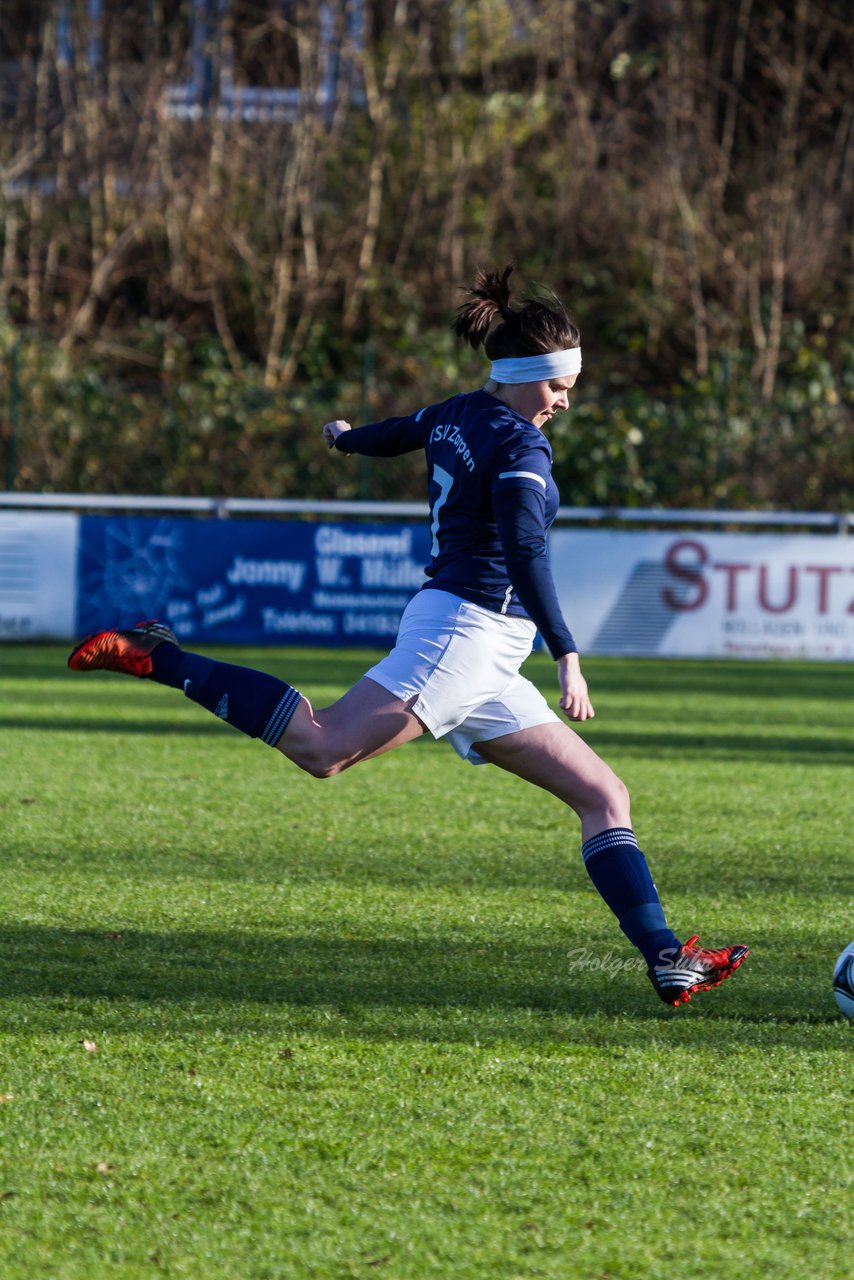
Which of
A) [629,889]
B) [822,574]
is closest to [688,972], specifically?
[629,889]

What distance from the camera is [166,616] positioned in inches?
599

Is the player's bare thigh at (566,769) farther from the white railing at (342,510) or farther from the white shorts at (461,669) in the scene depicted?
the white railing at (342,510)

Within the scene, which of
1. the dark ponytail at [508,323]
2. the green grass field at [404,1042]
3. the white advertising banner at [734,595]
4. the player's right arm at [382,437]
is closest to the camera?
the green grass field at [404,1042]

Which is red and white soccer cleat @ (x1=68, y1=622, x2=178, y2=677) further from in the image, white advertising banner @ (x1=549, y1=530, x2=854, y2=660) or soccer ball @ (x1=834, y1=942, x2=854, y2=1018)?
white advertising banner @ (x1=549, y1=530, x2=854, y2=660)

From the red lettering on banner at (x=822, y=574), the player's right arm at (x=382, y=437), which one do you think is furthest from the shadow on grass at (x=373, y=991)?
the red lettering on banner at (x=822, y=574)

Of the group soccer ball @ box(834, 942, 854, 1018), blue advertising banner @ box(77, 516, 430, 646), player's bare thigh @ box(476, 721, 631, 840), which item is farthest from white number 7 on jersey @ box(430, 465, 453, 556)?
blue advertising banner @ box(77, 516, 430, 646)

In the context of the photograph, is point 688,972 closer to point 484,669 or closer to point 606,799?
point 606,799

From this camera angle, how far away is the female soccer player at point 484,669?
435cm

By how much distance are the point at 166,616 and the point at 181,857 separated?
29.6 feet

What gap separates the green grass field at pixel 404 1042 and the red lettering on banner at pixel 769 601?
6804mm

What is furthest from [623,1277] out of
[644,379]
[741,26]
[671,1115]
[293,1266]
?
[741,26]

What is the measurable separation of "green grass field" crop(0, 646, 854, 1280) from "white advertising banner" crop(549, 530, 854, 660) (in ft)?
22.1

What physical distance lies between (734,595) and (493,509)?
11.0 m

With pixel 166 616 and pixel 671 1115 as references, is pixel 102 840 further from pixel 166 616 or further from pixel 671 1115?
pixel 166 616
